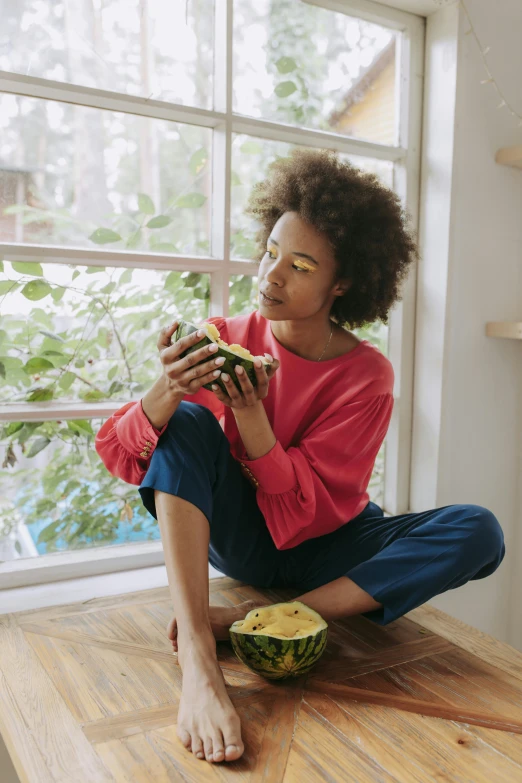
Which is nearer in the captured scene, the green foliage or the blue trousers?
the blue trousers

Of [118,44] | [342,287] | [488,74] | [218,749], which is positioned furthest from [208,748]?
[488,74]

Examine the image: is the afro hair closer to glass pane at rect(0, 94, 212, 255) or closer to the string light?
glass pane at rect(0, 94, 212, 255)

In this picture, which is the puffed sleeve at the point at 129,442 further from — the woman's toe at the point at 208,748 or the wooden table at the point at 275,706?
the woman's toe at the point at 208,748

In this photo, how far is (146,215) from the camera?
5.62 feet

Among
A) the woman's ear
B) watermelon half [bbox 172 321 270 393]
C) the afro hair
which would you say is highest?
the afro hair

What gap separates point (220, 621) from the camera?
53.2 inches

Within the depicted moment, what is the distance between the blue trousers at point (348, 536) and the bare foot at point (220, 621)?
0.14 m

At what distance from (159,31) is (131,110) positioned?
216 millimetres

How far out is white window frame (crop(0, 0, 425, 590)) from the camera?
159cm

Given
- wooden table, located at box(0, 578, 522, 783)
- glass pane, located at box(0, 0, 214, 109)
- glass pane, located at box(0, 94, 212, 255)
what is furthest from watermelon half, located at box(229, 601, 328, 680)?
glass pane, located at box(0, 0, 214, 109)

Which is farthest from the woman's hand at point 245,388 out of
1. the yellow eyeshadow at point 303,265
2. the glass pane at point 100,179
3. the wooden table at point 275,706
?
the glass pane at point 100,179

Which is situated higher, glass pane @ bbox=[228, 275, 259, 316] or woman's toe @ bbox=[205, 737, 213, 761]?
glass pane @ bbox=[228, 275, 259, 316]

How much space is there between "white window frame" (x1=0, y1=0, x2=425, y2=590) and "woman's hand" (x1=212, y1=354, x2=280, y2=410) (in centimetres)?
51

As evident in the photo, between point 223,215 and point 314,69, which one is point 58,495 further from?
point 314,69
